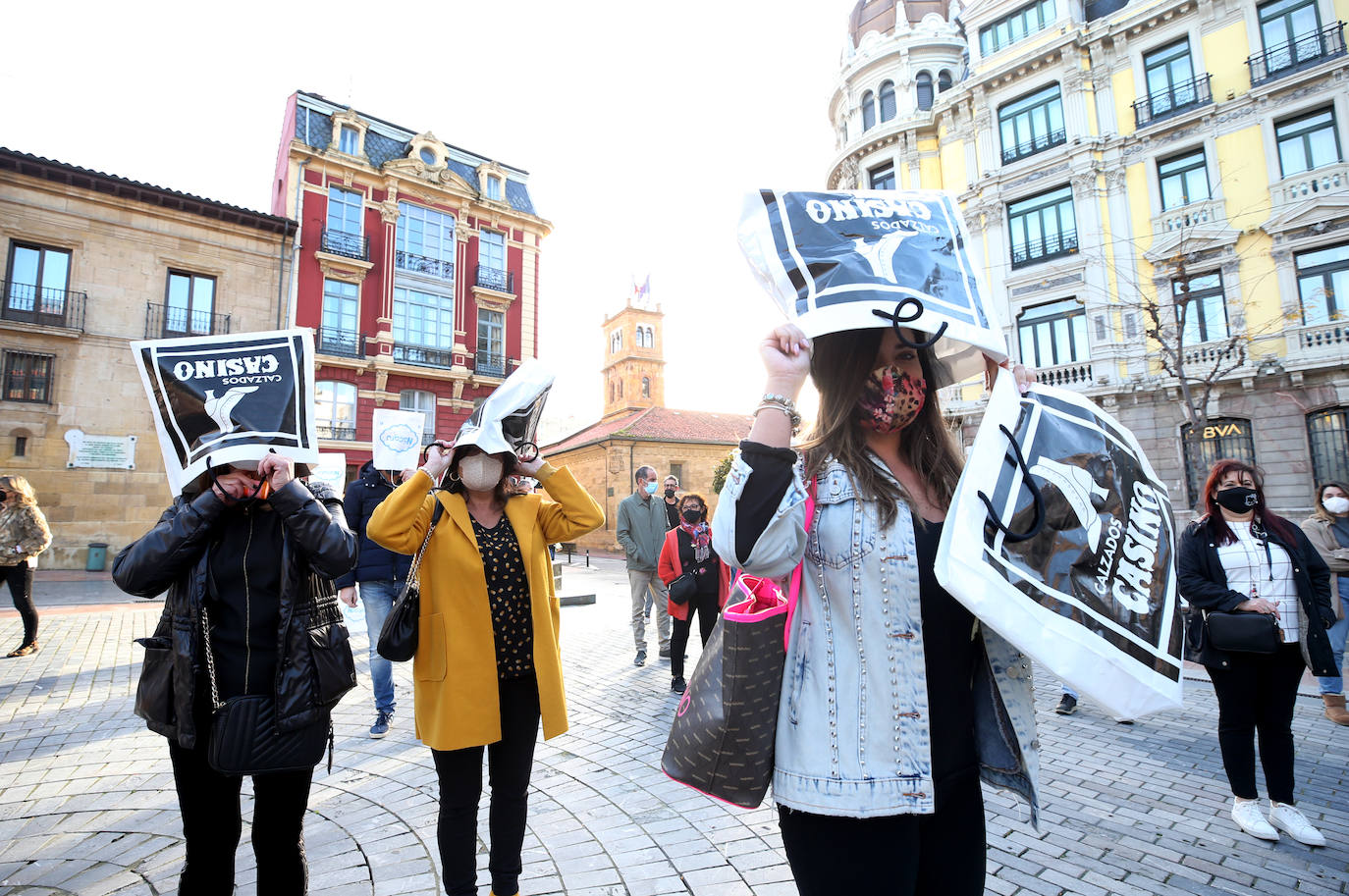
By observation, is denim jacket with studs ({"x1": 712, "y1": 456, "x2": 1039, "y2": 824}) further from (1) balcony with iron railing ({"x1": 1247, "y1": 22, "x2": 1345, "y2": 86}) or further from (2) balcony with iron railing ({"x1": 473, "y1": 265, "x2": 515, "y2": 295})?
(2) balcony with iron railing ({"x1": 473, "y1": 265, "x2": 515, "y2": 295})

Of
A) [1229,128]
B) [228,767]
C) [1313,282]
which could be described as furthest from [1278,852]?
[1229,128]

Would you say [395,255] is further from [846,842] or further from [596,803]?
[846,842]

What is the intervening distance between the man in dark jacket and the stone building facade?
19289 millimetres

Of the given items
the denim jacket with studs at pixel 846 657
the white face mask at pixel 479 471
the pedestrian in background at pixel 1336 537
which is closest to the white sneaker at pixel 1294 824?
the denim jacket with studs at pixel 846 657

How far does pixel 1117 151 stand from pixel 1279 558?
66.5ft

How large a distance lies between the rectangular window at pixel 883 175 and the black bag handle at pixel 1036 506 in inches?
997

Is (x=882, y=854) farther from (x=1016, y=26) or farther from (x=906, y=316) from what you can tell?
(x=1016, y=26)

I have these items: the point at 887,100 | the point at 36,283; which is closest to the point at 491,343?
the point at 36,283

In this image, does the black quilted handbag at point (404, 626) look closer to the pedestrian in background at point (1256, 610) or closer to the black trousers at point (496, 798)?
the black trousers at point (496, 798)

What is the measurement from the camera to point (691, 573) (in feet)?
22.2

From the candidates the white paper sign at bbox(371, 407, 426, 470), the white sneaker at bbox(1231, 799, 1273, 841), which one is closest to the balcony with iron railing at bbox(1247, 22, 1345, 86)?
the white sneaker at bbox(1231, 799, 1273, 841)

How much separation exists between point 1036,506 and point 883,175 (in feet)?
85.8

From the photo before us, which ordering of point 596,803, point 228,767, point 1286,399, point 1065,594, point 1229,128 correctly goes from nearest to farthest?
1. point 1065,594
2. point 228,767
3. point 596,803
4. point 1286,399
5. point 1229,128

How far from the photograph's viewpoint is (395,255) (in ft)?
85.9
